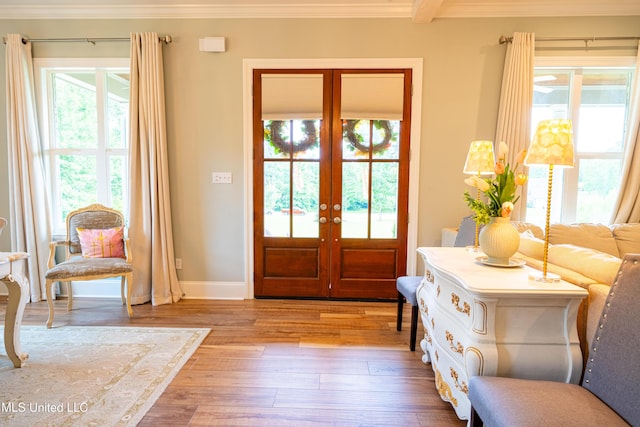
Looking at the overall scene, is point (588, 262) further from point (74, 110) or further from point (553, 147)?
point (74, 110)

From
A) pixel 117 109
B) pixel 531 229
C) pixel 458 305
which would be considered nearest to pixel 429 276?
pixel 458 305

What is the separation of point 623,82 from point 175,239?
4.88 meters

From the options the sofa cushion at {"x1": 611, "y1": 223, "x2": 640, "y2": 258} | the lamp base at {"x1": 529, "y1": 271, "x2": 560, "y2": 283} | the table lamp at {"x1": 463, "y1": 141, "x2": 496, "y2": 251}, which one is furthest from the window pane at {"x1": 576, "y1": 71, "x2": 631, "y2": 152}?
the lamp base at {"x1": 529, "y1": 271, "x2": 560, "y2": 283}

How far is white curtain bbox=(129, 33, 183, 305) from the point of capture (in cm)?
332

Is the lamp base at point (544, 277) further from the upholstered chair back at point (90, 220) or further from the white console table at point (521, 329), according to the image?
the upholstered chair back at point (90, 220)

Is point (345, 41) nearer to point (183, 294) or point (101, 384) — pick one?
point (183, 294)

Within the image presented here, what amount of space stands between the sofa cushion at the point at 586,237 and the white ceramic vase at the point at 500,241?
141 centimetres

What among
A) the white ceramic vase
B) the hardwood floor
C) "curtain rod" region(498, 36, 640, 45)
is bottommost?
the hardwood floor

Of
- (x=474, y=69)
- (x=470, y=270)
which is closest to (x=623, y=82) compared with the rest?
(x=474, y=69)

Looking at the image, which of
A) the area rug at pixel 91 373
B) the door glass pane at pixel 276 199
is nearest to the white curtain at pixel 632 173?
the door glass pane at pixel 276 199

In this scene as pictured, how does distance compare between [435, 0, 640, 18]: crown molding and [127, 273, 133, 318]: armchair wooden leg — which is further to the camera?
[435, 0, 640, 18]: crown molding

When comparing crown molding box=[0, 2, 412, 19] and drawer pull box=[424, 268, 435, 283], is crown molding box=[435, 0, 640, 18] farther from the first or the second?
drawer pull box=[424, 268, 435, 283]

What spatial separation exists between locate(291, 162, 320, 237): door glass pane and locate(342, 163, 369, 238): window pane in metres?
0.29

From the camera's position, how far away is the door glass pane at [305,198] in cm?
351
